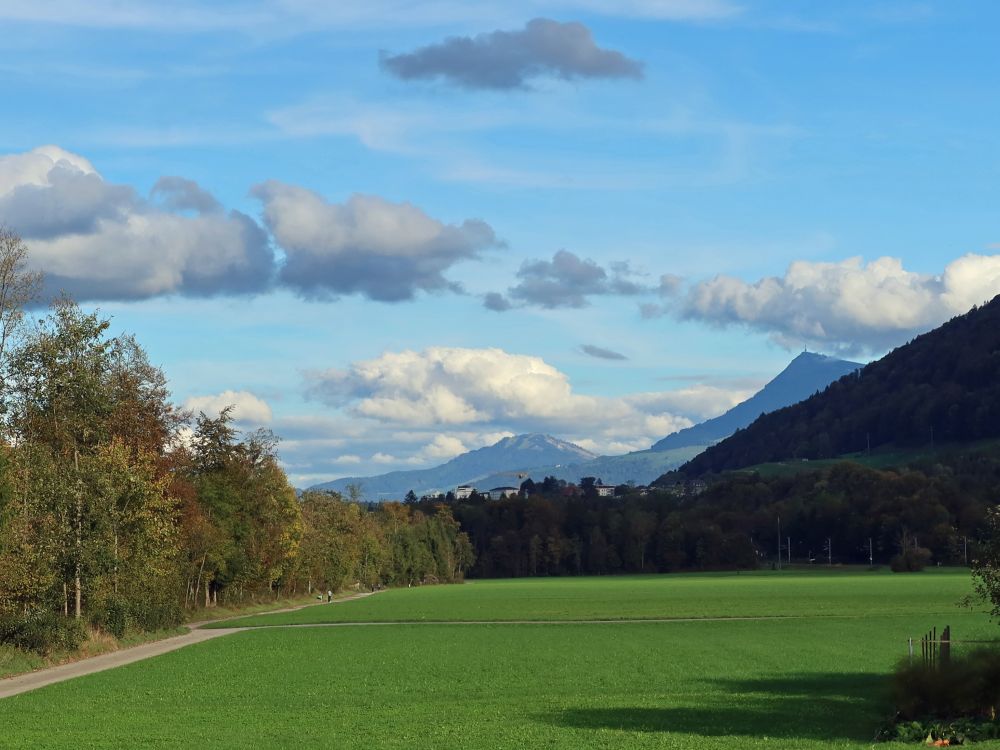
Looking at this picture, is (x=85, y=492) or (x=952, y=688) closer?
(x=952, y=688)

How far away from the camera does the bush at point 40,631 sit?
52.4 m

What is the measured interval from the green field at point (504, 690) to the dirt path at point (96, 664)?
4.48ft

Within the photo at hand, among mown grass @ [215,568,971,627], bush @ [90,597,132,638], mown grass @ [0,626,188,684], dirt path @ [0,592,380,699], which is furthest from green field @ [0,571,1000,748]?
mown grass @ [215,568,971,627]

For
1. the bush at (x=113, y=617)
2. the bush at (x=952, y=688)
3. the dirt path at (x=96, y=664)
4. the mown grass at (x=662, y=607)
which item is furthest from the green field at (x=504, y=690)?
the mown grass at (x=662, y=607)

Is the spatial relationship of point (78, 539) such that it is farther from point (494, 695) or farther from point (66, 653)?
point (494, 695)

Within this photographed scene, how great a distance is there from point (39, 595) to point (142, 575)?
10161 millimetres

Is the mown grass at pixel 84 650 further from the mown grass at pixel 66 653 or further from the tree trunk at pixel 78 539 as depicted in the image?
the tree trunk at pixel 78 539

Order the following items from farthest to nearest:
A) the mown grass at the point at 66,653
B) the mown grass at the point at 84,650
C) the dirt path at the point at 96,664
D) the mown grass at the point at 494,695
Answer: the mown grass at the point at 84,650 → the mown grass at the point at 66,653 → the dirt path at the point at 96,664 → the mown grass at the point at 494,695

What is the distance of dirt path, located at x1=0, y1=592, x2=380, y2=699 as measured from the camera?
4575cm

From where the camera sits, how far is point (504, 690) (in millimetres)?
41156

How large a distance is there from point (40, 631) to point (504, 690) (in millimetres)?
23320

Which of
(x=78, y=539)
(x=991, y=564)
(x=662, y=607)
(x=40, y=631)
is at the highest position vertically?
(x=78, y=539)

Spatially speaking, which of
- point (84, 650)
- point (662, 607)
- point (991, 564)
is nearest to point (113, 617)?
point (84, 650)

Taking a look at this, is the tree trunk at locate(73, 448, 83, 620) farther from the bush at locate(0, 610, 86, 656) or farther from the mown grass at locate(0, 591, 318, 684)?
the bush at locate(0, 610, 86, 656)
